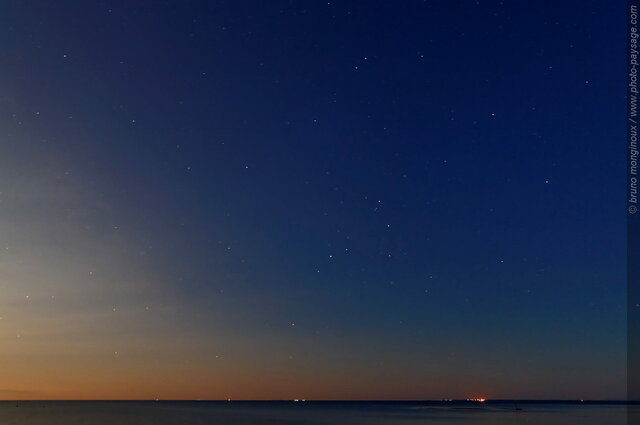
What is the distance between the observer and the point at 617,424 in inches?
3802

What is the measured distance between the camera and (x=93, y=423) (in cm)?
9994

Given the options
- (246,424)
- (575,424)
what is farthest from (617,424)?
(246,424)

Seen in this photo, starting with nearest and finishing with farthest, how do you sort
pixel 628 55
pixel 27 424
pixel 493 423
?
pixel 628 55 < pixel 27 424 < pixel 493 423

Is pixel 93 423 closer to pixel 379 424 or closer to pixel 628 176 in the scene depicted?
pixel 379 424

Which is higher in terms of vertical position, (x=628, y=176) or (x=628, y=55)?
(x=628, y=55)

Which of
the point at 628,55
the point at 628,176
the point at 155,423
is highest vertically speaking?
the point at 628,55

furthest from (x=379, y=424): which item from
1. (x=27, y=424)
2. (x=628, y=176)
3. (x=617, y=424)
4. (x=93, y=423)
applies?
(x=628, y=176)

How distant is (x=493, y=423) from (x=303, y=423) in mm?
32559

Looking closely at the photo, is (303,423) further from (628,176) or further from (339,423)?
(628,176)

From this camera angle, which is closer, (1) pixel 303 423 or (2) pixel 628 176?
(2) pixel 628 176

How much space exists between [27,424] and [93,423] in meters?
10.4

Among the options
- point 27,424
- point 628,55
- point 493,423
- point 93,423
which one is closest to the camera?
point 628,55

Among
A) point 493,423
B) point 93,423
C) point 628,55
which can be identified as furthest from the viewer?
point 493,423

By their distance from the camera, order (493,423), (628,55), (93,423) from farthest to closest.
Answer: (493,423) → (93,423) → (628,55)
